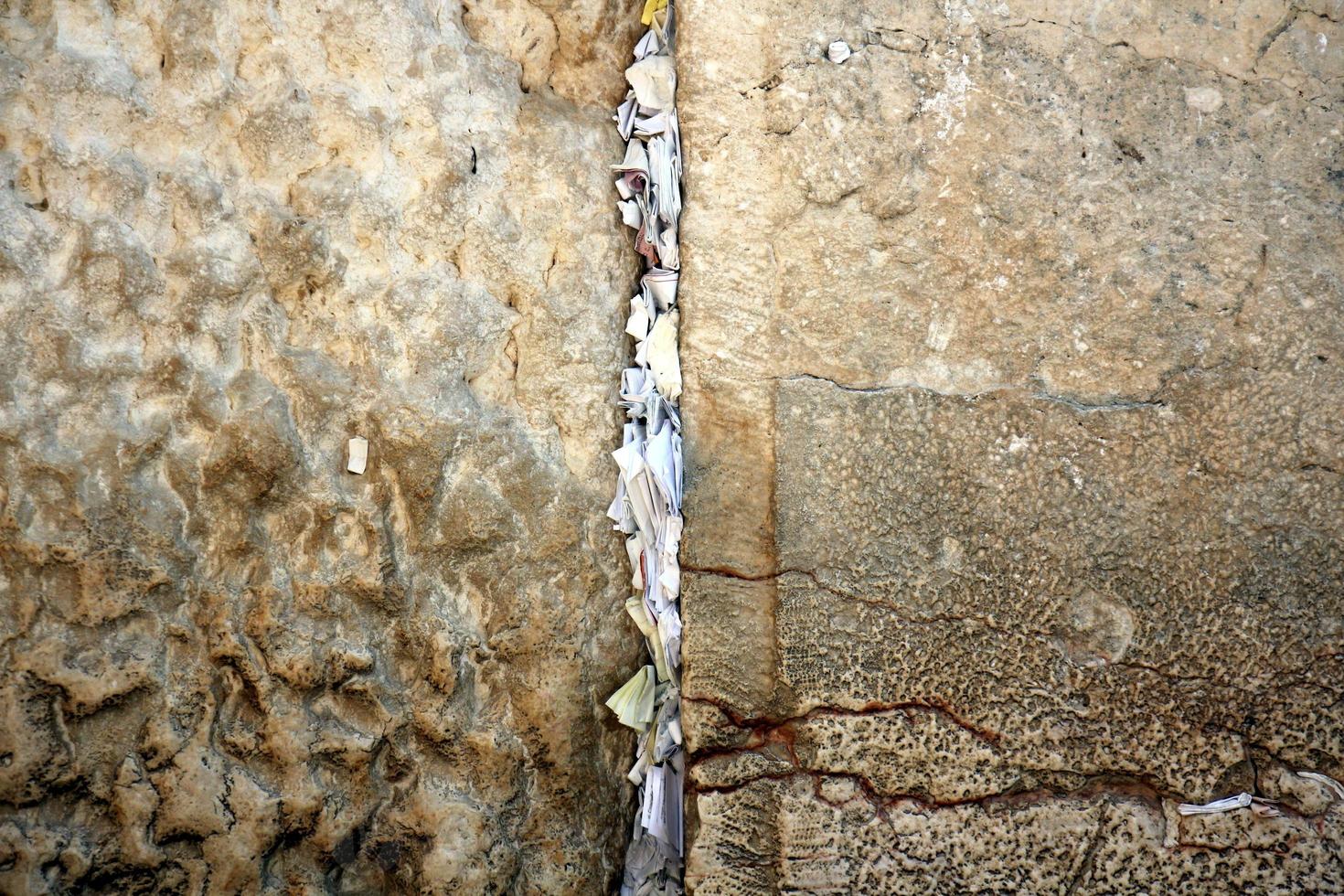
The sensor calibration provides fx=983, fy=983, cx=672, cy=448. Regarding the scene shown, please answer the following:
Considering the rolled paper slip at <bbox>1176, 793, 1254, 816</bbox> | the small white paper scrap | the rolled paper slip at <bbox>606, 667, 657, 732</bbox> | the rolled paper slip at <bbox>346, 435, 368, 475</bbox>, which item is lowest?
the rolled paper slip at <bbox>1176, 793, 1254, 816</bbox>

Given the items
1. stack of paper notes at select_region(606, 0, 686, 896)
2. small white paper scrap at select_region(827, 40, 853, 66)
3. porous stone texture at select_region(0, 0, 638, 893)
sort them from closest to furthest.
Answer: porous stone texture at select_region(0, 0, 638, 893)
small white paper scrap at select_region(827, 40, 853, 66)
stack of paper notes at select_region(606, 0, 686, 896)

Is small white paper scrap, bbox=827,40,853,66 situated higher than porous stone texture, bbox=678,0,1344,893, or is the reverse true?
small white paper scrap, bbox=827,40,853,66

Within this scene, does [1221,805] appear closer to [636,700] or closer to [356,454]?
[636,700]

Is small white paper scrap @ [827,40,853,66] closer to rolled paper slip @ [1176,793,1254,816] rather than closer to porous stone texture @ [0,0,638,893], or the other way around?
porous stone texture @ [0,0,638,893]

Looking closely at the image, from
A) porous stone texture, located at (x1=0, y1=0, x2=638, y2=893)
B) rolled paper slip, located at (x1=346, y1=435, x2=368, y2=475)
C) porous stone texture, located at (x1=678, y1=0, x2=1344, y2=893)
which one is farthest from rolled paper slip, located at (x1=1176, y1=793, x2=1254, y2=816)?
rolled paper slip, located at (x1=346, y1=435, x2=368, y2=475)

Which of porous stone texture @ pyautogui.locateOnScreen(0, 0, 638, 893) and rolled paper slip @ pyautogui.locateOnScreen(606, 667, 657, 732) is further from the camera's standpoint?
rolled paper slip @ pyautogui.locateOnScreen(606, 667, 657, 732)

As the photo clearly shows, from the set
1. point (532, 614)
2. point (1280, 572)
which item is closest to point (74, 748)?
point (532, 614)
